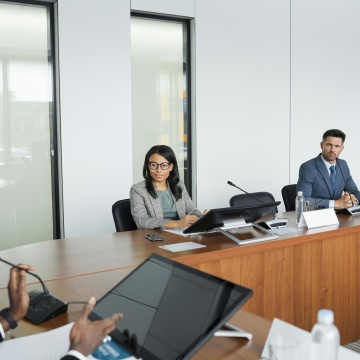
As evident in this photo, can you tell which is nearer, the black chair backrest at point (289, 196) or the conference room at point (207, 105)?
the black chair backrest at point (289, 196)

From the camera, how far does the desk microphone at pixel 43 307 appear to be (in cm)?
167

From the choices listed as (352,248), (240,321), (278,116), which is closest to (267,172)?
(278,116)

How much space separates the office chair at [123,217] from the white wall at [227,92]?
1270 millimetres

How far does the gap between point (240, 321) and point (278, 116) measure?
454 cm

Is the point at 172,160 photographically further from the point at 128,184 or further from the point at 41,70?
the point at 41,70

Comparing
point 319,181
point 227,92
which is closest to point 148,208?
point 319,181

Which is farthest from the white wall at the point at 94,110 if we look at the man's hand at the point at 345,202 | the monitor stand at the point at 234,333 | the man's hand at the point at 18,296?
the monitor stand at the point at 234,333

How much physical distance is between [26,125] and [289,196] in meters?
2.42

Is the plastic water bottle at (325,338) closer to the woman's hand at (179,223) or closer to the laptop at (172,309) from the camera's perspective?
the laptop at (172,309)

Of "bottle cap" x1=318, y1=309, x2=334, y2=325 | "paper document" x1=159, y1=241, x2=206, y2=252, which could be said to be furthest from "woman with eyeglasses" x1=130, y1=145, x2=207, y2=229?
"bottle cap" x1=318, y1=309, x2=334, y2=325

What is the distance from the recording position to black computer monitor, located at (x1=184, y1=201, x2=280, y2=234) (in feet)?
9.06

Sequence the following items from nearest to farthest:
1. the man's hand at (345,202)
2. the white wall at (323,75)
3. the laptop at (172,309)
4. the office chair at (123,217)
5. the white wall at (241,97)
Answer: the laptop at (172,309) → the office chair at (123,217) → the man's hand at (345,202) → the white wall at (241,97) → the white wall at (323,75)

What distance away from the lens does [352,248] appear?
3.26 meters

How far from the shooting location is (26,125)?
15.1 ft
